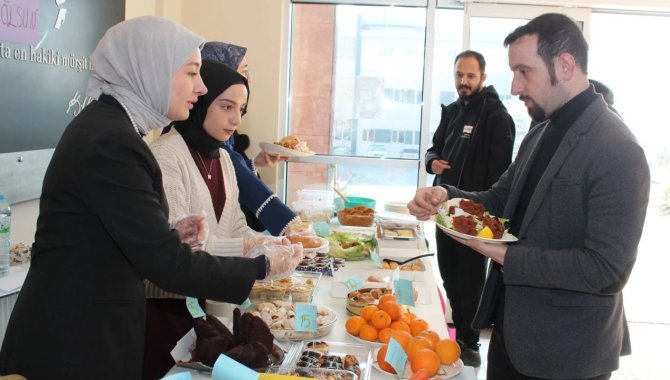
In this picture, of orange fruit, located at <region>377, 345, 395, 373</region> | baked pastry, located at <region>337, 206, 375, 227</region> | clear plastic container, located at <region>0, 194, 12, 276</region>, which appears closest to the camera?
orange fruit, located at <region>377, 345, 395, 373</region>

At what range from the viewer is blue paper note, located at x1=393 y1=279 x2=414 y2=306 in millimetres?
1876

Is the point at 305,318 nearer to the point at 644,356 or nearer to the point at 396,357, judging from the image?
the point at 396,357

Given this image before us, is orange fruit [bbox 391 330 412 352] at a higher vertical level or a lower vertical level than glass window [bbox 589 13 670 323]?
lower

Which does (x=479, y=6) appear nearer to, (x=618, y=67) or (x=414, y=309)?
(x=618, y=67)

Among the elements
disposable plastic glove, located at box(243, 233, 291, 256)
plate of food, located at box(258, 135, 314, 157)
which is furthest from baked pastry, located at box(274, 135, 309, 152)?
disposable plastic glove, located at box(243, 233, 291, 256)

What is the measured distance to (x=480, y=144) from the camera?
3.62m

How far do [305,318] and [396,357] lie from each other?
28 centimetres

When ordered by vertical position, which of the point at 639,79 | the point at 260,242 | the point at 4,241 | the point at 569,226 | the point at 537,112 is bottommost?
the point at 4,241

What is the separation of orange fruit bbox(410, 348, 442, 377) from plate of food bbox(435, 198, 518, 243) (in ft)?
1.26

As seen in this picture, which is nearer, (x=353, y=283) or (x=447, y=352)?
(x=447, y=352)

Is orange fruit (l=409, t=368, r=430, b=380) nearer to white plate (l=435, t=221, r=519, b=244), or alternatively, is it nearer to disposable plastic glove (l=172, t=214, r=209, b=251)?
white plate (l=435, t=221, r=519, b=244)

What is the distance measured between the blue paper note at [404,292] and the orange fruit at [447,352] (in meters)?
0.38

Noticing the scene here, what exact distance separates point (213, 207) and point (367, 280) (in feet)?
2.02

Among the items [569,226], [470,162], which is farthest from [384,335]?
[470,162]
